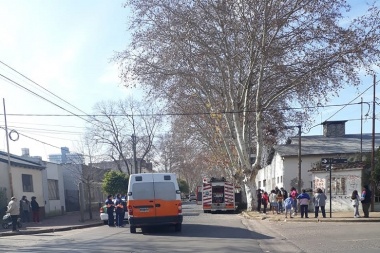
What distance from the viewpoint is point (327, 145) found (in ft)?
131

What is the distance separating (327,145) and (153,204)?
24345 millimetres

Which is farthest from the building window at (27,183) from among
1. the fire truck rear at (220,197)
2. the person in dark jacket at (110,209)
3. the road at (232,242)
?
the road at (232,242)

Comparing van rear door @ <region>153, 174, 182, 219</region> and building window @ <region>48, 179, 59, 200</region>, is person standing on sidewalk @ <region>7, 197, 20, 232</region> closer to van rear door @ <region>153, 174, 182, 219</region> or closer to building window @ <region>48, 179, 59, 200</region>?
van rear door @ <region>153, 174, 182, 219</region>

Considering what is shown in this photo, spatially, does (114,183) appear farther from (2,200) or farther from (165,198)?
(165,198)

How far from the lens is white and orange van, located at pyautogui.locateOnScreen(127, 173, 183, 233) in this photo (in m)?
19.0

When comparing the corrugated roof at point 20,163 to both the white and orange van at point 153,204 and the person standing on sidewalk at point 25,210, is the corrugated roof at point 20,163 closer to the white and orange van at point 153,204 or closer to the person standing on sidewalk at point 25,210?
the person standing on sidewalk at point 25,210

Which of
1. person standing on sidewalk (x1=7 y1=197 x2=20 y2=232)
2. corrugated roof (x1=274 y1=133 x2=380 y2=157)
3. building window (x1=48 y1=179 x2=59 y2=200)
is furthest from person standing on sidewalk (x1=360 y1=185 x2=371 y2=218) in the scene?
building window (x1=48 y1=179 x2=59 y2=200)

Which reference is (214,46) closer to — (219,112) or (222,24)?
(222,24)

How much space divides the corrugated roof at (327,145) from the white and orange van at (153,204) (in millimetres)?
20552

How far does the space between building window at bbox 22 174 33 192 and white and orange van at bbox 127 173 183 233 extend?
16034 mm

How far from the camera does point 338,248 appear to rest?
44.2ft

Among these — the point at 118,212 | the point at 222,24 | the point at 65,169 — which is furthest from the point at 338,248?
the point at 65,169

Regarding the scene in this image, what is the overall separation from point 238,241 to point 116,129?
43325 mm

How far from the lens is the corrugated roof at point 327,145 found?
38.2m
